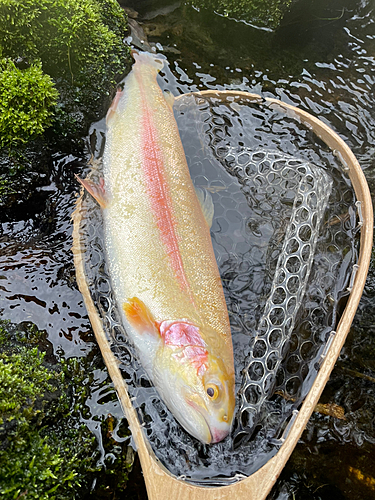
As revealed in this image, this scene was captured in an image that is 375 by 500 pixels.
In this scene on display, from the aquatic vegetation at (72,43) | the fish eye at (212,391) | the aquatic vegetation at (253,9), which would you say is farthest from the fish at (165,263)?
the aquatic vegetation at (253,9)

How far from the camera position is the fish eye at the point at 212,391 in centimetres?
231

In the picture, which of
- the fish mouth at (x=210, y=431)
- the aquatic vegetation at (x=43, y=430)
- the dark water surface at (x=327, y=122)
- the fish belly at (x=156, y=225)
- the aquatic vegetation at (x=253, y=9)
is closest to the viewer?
the aquatic vegetation at (x=43, y=430)

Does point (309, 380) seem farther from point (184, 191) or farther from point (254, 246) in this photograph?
point (184, 191)

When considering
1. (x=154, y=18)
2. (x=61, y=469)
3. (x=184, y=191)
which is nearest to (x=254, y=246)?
(x=184, y=191)

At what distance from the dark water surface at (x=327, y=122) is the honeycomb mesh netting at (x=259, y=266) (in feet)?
1.20

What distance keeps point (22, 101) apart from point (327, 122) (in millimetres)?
3221

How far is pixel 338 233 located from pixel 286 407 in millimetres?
1575

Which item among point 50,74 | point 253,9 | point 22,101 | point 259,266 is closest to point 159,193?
point 259,266

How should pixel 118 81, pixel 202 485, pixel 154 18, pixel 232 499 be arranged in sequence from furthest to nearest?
pixel 154 18 → pixel 118 81 → pixel 202 485 → pixel 232 499

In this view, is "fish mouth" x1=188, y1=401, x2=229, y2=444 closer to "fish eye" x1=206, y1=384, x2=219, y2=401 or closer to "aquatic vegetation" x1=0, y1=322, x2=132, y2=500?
"fish eye" x1=206, y1=384, x2=219, y2=401

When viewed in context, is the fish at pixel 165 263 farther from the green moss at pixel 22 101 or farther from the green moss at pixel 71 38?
the green moss at pixel 22 101

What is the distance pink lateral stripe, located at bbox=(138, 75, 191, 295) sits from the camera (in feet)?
8.92

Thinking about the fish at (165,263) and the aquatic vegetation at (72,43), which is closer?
the fish at (165,263)

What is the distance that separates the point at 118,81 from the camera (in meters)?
3.60
